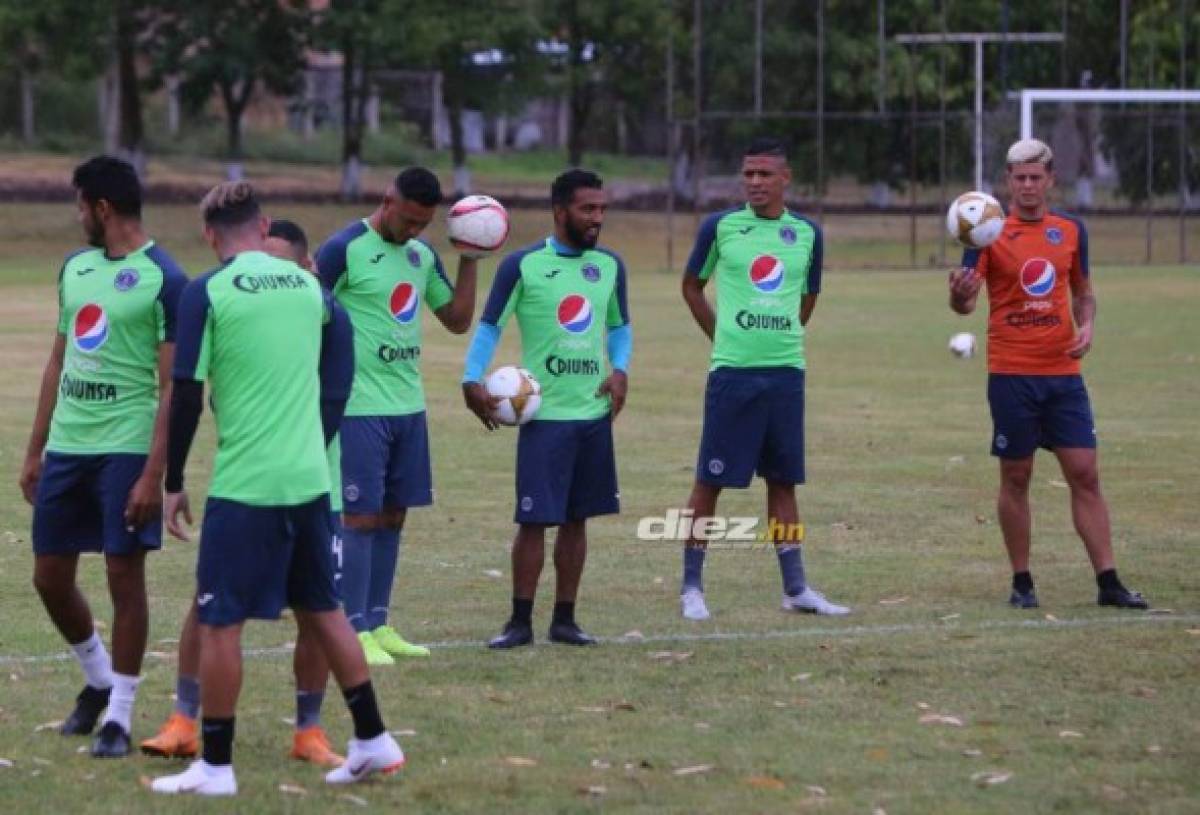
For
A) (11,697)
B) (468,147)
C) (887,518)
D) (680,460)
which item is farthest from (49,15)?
(11,697)

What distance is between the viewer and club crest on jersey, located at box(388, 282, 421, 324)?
9.82 m

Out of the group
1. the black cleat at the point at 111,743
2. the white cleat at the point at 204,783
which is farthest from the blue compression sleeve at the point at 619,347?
the white cleat at the point at 204,783

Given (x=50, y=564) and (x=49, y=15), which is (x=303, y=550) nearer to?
(x=50, y=564)

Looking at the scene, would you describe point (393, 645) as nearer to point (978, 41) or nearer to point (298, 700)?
point (298, 700)

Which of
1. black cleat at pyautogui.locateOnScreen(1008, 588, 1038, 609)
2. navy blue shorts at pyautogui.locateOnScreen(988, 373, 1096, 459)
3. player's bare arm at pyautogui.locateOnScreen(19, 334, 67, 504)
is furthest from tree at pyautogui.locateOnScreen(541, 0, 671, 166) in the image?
player's bare arm at pyautogui.locateOnScreen(19, 334, 67, 504)

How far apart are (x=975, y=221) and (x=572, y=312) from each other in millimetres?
2148

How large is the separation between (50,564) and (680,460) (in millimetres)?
9761

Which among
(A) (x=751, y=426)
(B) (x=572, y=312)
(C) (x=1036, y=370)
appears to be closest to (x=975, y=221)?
(C) (x=1036, y=370)

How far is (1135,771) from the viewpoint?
771 cm

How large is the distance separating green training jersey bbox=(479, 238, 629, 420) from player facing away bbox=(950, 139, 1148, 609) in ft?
6.97

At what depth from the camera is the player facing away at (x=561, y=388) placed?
10.2m

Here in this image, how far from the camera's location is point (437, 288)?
1012 centimetres

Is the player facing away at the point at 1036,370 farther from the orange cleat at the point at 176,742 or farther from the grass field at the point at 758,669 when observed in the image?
the orange cleat at the point at 176,742

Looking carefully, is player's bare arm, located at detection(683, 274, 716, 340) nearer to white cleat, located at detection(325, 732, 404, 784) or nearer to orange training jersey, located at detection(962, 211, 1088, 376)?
orange training jersey, located at detection(962, 211, 1088, 376)
